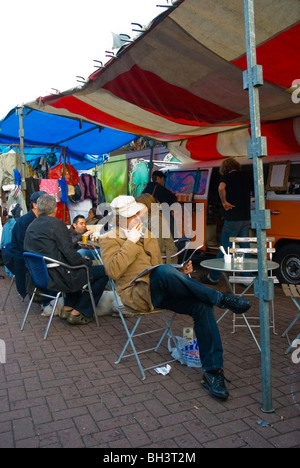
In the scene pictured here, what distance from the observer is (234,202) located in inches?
253

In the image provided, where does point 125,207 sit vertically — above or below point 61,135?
below

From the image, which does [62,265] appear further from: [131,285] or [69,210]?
[69,210]

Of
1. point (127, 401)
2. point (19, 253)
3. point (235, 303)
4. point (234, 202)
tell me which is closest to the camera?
point (127, 401)

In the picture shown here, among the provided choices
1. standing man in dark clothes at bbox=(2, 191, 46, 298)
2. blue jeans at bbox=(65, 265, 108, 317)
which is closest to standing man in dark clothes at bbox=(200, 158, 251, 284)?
blue jeans at bbox=(65, 265, 108, 317)

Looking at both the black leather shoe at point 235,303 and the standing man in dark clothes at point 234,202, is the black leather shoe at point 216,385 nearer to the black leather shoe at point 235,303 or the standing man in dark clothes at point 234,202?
the black leather shoe at point 235,303

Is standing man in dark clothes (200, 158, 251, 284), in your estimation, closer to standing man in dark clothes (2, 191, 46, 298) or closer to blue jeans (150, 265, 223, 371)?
standing man in dark clothes (2, 191, 46, 298)

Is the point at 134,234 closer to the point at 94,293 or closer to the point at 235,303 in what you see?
the point at 235,303

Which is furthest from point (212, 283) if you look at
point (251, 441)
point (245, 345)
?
point (251, 441)

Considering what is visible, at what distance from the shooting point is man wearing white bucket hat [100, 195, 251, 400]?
3139 millimetres

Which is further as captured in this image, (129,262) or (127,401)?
(129,262)

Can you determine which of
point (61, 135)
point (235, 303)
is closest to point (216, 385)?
point (235, 303)

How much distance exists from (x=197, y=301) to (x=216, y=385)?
2.10 feet

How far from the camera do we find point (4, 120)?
7281mm

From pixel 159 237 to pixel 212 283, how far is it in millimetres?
1777
